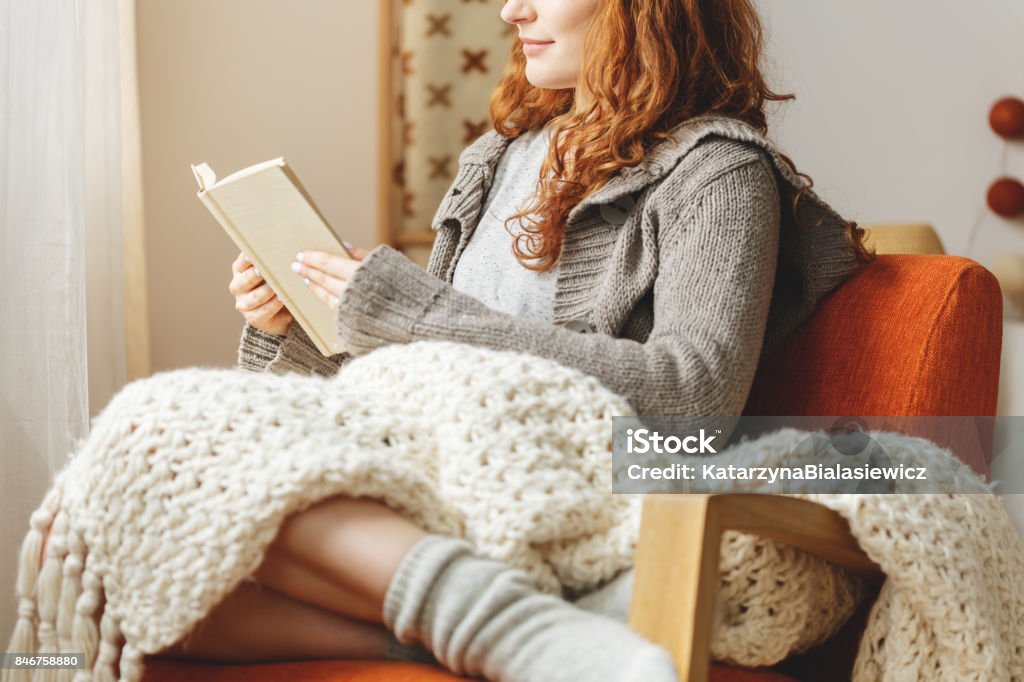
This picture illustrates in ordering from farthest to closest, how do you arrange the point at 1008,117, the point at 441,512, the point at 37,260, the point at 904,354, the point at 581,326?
the point at 1008,117, the point at 37,260, the point at 581,326, the point at 904,354, the point at 441,512

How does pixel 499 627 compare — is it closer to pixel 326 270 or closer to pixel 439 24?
pixel 326 270

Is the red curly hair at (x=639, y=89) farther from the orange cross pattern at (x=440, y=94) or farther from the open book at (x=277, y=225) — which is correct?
the orange cross pattern at (x=440, y=94)

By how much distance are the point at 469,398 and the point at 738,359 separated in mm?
300

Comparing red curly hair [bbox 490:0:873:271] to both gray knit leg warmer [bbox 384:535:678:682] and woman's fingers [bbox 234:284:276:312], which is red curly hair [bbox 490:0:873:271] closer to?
woman's fingers [bbox 234:284:276:312]

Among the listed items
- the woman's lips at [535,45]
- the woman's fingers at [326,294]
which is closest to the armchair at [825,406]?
the woman's fingers at [326,294]

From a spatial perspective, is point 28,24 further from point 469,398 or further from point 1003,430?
point 1003,430

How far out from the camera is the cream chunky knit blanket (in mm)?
765

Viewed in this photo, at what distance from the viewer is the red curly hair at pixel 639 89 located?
1217mm

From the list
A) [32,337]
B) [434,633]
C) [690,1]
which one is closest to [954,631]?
[434,633]

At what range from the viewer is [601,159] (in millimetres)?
1215

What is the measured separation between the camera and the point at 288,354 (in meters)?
1.29

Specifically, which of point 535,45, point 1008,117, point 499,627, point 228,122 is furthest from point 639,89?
point 1008,117

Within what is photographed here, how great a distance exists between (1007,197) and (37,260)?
2167 mm

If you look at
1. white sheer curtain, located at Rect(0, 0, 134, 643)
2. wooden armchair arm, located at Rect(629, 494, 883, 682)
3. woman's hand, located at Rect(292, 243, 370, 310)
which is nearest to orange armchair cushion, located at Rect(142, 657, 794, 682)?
wooden armchair arm, located at Rect(629, 494, 883, 682)
